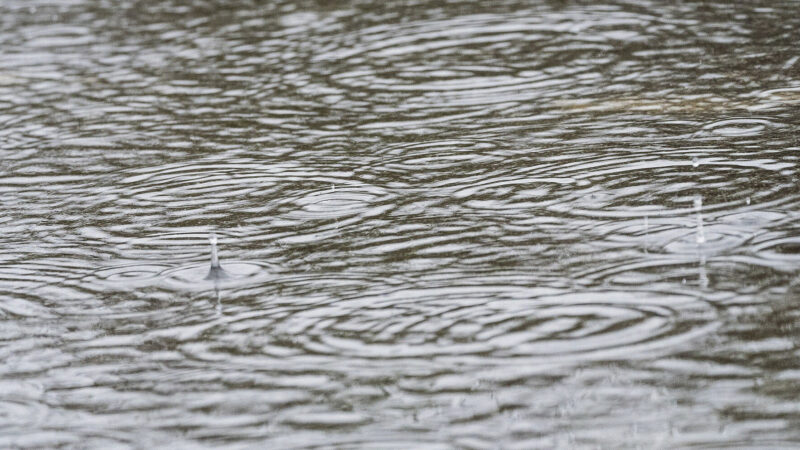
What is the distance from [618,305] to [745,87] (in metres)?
2.86

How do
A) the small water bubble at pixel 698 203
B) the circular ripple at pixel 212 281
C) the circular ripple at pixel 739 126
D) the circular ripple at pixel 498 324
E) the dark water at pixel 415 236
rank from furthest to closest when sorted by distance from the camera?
the circular ripple at pixel 739 126 → the small water bubble at pixel 698 203 → the circular ripple at pixel 212 281 → the circular ripple at pixel 498 324 → the dark water at pixel 415 236

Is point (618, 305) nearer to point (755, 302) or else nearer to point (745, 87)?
point (755, 302)

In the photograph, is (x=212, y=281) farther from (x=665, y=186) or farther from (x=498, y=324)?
(x=665, y=186)

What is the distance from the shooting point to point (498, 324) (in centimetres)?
365

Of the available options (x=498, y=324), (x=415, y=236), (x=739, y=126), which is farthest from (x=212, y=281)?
(x=739, y=126)

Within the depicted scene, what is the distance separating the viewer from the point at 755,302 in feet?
11.9

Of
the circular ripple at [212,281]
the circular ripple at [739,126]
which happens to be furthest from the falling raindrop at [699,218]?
the circular ripple at [212,281]

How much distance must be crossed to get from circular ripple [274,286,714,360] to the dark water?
0.4 inches

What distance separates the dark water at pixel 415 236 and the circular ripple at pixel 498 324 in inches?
0.4

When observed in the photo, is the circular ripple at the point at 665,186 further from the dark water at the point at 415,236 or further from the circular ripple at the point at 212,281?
the circular ripple at the point at 212,281

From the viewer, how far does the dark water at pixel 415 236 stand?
3.19 meters

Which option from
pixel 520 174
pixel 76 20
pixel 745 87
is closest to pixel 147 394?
pixel 520 174

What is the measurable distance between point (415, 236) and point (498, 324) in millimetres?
904

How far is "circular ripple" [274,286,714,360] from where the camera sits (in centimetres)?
346
